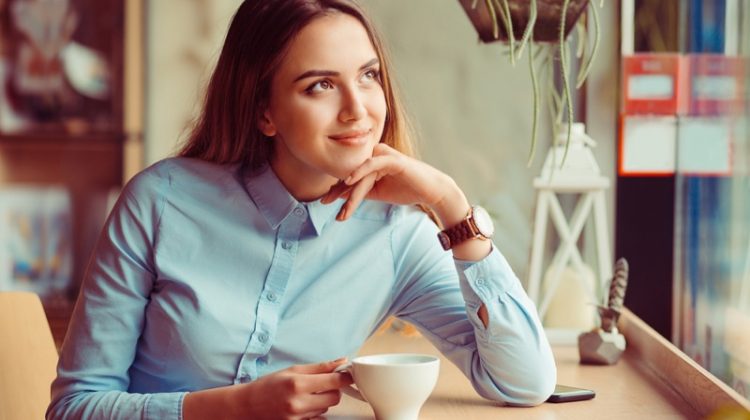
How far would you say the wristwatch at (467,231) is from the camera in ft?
4.72

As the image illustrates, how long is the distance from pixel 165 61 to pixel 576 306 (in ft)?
4.66

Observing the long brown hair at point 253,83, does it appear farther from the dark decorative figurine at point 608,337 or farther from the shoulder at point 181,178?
the dark decorative figurine at point 608,337

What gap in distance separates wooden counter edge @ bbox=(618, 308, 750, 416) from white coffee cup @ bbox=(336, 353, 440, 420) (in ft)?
1.20

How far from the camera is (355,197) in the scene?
1435 millimetres

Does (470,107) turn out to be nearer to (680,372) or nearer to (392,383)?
(680,372)

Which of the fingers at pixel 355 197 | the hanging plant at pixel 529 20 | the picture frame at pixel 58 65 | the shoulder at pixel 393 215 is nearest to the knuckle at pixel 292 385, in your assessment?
the fingers at pixel 355 197

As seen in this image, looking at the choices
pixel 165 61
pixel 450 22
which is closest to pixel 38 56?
pixel 165 61

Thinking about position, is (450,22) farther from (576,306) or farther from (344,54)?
(344,54)

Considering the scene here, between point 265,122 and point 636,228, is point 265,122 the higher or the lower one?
the higher one

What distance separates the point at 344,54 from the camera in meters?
1.42

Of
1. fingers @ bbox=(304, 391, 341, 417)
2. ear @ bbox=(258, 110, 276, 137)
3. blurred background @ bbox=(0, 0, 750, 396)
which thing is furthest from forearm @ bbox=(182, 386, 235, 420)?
blurred background @ bbox=(0, 0, 750, 396)

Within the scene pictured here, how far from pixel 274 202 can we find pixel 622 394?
22.4 inches

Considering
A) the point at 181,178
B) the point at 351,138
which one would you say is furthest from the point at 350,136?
the point at 181,178

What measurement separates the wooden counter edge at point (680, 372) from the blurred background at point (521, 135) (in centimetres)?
17
